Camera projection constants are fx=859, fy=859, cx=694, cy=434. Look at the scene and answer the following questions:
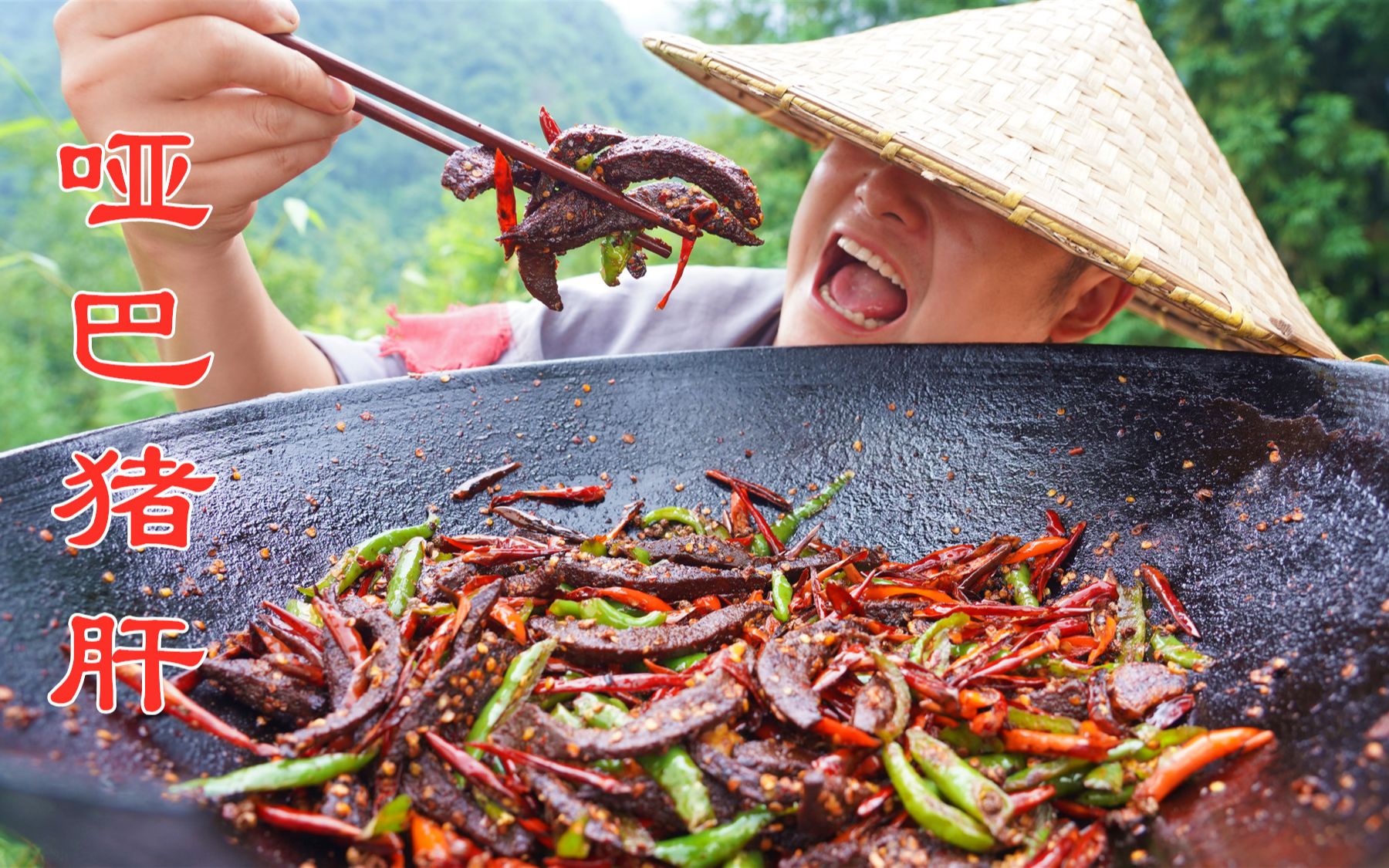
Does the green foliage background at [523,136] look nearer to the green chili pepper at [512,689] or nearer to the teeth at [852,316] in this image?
the teeth at [852,316]

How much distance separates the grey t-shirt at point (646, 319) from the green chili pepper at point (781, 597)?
1699 mm

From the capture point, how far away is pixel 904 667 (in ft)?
6.55

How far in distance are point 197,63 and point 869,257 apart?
2.08 m

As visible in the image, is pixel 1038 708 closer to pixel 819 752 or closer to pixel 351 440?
pixel 819 752

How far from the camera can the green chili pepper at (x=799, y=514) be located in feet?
8.96

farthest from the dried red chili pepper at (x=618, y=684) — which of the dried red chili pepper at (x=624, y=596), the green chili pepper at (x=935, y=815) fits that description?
the green chili pepper at (x=935, y=815)

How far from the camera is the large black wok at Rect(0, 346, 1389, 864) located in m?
1.54

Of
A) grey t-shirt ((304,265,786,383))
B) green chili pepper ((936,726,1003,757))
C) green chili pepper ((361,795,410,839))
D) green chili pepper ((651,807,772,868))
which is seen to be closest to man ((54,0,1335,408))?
grey t-shirt ((304,265,786,383))

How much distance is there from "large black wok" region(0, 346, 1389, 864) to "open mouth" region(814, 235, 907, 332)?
0.31 meters

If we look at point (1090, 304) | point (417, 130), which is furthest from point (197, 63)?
point (1090, 304)

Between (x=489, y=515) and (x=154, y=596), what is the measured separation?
3.04 ft

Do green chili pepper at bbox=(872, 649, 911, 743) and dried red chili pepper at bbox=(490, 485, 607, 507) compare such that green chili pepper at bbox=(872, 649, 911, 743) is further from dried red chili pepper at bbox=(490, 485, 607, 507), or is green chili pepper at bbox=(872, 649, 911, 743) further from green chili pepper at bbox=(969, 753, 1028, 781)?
dried red chili pepper at bbox=(490, 485, 607, 507)

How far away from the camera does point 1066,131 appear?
2.43 metres

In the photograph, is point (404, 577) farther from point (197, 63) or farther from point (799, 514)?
point (197, 63)
